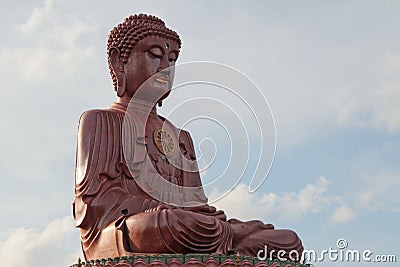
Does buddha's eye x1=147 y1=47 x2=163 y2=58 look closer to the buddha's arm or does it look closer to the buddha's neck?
the buddha's neck

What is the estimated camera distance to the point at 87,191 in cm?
859

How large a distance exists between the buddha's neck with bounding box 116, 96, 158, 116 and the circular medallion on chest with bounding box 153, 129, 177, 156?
344mm

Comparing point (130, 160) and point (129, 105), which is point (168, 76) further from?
point (130, 160)

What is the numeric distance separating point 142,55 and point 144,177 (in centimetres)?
157

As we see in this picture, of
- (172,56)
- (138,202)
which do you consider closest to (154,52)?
(172,56)

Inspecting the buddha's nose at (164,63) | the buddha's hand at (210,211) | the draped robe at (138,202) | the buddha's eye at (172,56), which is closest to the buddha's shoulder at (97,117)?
the draped robe at (138,202)

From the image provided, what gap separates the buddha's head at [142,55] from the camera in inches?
379

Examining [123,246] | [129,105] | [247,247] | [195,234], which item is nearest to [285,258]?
[247,247]

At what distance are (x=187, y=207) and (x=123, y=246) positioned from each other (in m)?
1.13

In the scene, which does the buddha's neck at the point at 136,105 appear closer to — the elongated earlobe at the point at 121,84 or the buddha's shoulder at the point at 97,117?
the elongated earlobe at the point at 121,84

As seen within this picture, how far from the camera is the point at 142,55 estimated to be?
9625 mm

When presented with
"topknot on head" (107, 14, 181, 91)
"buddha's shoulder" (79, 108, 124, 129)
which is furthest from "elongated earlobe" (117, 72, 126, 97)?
"buddha's shoulder" (79, 108, 124, 129)

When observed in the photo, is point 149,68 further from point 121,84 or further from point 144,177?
point 144,177

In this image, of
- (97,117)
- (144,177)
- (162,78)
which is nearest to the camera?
(144,177)
